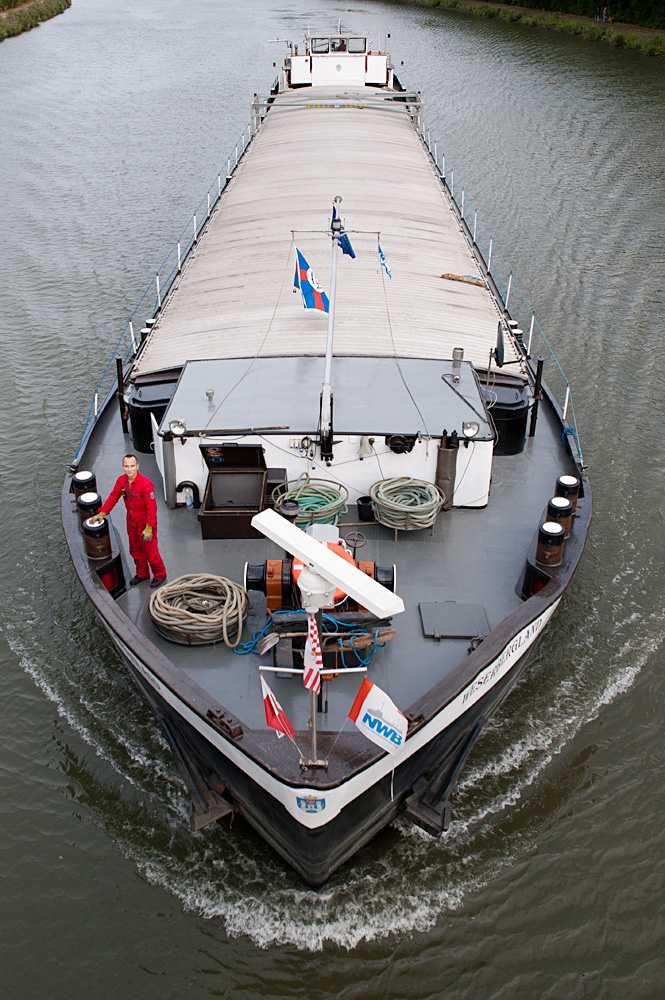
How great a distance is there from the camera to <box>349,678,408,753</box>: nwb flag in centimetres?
705

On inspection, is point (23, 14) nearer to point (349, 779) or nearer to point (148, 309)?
point (148, 309)

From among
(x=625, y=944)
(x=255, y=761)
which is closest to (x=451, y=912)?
(x=625, y=944)

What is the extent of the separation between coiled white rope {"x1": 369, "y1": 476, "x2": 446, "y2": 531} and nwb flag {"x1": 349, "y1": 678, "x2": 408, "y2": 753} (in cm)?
371

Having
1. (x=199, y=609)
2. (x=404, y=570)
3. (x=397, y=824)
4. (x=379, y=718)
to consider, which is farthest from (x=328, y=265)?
(x=379, y=718)

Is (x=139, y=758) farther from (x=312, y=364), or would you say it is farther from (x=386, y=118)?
(x=386, y=118)

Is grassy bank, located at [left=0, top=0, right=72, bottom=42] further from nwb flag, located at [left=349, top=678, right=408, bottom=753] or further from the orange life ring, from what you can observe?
nwb flag, located at [left=349, top=678, right=408, bottom=753]

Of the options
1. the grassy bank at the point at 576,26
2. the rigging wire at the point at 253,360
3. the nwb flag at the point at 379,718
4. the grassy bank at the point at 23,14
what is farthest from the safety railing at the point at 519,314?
the grassy bank at the point at 23,14

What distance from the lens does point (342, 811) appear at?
8008 millimetres

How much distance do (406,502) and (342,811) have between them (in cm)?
418

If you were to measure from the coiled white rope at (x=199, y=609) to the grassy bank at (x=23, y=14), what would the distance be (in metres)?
62.4

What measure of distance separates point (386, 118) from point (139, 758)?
84.6ft

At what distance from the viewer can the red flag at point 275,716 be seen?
23.9 ft

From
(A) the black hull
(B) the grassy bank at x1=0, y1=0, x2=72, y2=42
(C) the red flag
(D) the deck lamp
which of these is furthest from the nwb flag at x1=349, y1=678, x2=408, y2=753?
(B) the grassy bank at x1=0, y1=0, x2=72, y2=42

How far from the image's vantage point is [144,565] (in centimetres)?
1017
